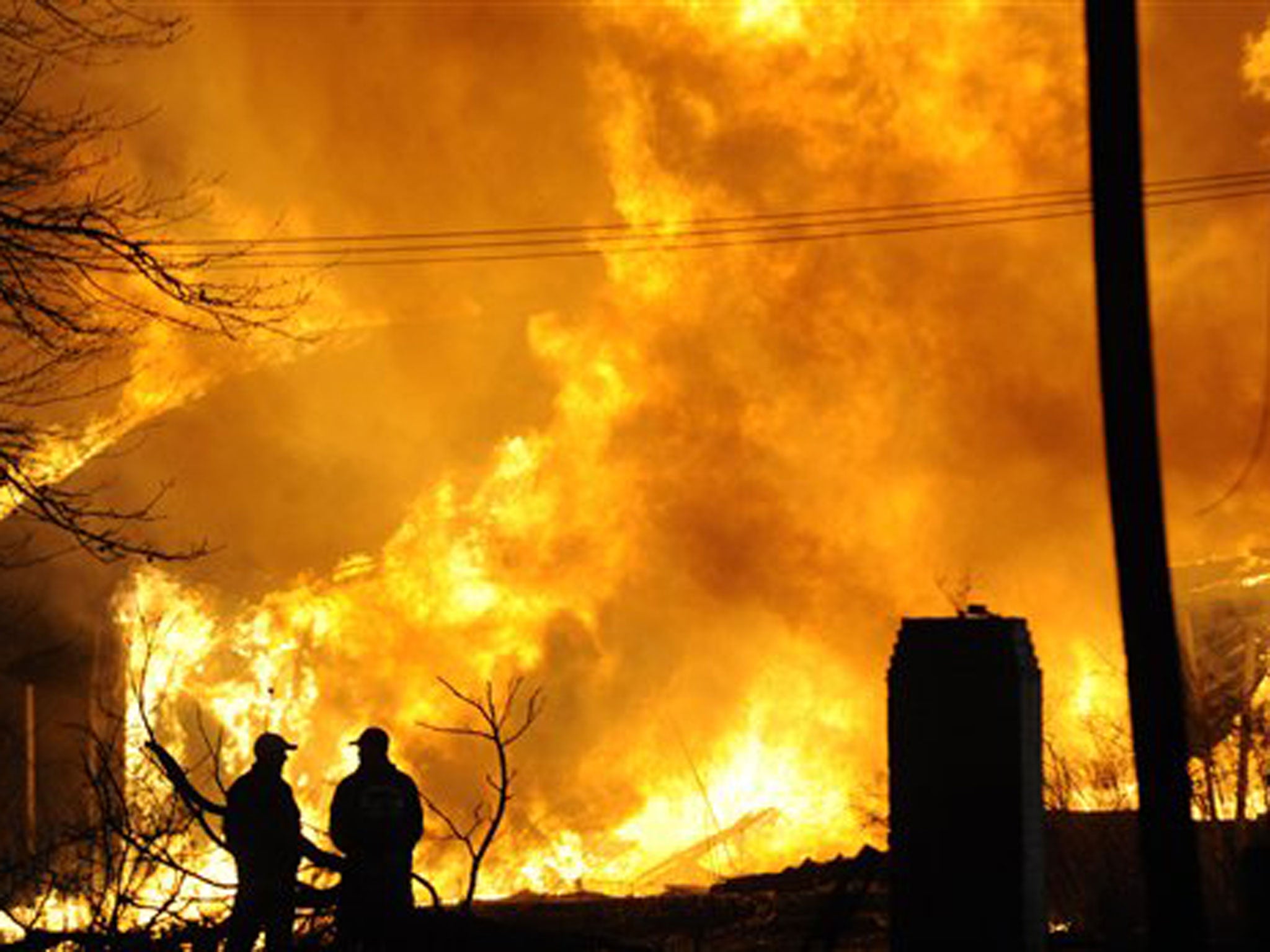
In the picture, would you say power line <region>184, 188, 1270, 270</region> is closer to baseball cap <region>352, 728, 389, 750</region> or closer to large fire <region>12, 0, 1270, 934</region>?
large fire <region>12, 0, 1270, 934</region>

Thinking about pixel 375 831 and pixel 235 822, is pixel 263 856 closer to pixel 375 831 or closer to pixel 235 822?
pixel 235 822

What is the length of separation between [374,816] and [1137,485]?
237 inches

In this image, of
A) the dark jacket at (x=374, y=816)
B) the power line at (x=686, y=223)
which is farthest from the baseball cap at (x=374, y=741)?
the power line at (x=686, y=223)

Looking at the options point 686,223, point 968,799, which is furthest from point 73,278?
point 686,223

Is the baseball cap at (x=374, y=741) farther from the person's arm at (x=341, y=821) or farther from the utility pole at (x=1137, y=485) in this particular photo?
the utility pole at (x=1137, y=485)

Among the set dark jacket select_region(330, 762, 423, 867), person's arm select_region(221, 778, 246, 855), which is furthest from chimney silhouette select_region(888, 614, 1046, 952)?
person's arm select_region(221, 778, 246, 855)

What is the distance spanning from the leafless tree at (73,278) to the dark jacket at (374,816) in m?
1.87

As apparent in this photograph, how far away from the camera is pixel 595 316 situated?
37031mm

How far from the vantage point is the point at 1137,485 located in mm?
7613

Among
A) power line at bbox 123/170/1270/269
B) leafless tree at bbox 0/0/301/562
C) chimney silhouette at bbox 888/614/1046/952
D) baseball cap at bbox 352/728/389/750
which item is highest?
power line at bbox 123/170/1270/269

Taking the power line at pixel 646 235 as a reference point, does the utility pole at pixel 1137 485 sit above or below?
below

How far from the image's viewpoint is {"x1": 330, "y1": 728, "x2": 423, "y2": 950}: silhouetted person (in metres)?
11.6

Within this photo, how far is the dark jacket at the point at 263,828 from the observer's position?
38.9 feet

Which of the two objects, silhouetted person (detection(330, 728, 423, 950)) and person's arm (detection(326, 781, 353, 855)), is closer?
silhouetted person (detection(330, 728, 423, 950))
